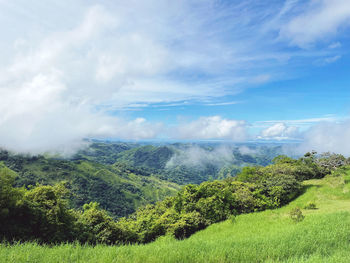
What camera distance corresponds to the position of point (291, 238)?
22.5ft

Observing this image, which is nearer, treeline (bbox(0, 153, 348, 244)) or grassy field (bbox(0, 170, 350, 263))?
grassy field (bbox(0, 170, 350, 263))

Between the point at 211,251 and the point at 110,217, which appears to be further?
the point at 110,217

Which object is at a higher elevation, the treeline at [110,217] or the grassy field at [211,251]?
the grassy field at [211,251]

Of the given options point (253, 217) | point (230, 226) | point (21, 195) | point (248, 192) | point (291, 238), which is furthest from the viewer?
point (248, 192)

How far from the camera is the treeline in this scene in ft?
35.4

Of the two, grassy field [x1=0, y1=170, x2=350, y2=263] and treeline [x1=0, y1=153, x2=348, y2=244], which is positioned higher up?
grassy field [x1=0, y1=170, x2=350, y2=263]

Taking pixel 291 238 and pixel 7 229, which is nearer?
pixel 291 238

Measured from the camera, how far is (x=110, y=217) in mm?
17562

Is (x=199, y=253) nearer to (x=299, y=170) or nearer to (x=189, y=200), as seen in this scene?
(x=189, y=200)

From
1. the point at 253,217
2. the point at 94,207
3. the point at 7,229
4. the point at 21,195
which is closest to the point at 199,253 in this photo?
the point at 7,229

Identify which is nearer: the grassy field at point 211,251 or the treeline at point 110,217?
the grassy field at point 211,251

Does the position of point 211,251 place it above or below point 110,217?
above

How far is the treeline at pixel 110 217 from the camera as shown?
35.4 ft

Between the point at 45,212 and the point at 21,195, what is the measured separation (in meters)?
1.67
